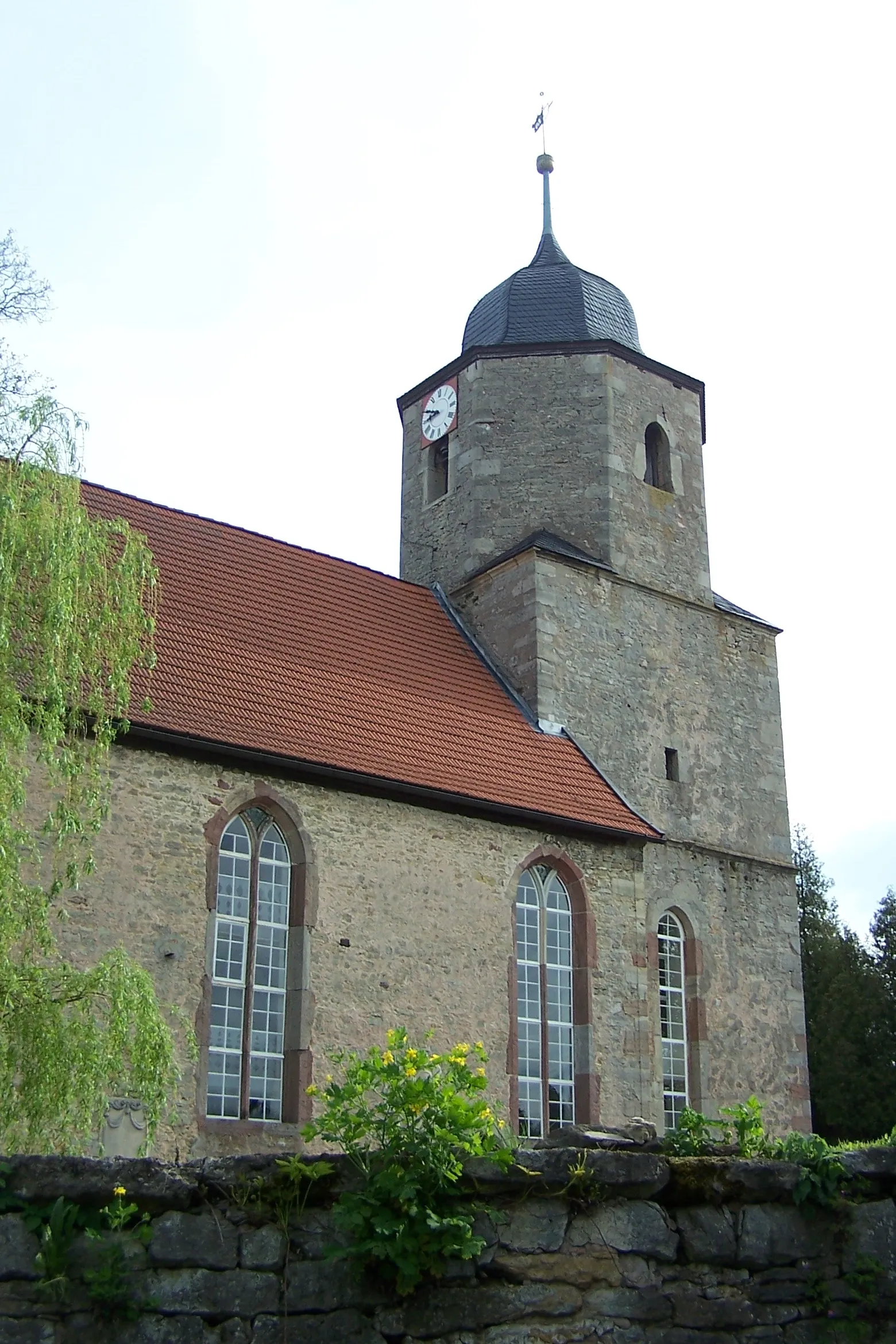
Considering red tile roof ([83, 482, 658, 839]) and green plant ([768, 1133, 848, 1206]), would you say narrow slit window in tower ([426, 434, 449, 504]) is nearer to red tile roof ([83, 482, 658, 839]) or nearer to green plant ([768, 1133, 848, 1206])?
red tile roof ([83, 482, 658, 839])

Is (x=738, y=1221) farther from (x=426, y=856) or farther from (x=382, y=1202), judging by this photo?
(x=426, y=856)

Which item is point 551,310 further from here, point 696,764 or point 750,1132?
point 750,1132

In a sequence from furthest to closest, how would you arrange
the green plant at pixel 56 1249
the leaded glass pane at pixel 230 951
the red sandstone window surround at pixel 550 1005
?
the red sandstone window surround at pixel 550 1005 < the leaded glass pane at pixel 230 951 < the green plant at pixel 56 1249

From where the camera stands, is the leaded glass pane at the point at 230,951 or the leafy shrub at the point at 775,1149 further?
the leaded glass pane at the point at 230,951

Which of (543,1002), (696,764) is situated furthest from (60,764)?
(696,764)

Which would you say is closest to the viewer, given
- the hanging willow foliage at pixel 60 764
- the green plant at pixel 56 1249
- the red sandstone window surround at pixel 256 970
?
the green plant at pixel 56 1249

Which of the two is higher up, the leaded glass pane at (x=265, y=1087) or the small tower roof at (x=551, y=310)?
the small tower roof at (x=551, y=310)

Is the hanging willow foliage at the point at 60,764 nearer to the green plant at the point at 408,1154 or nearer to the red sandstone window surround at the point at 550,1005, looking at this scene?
the green plant at the point at 408,1154

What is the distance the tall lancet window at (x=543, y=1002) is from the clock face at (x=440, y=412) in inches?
301

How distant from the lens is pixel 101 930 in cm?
1123

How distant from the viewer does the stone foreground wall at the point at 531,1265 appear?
5.13 metres

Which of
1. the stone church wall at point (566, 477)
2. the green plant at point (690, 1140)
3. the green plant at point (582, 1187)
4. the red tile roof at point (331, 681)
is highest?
the stone church wall at point (566, 477)

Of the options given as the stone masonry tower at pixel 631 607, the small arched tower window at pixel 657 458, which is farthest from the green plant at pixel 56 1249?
the small arched tower window at pixel 657 458

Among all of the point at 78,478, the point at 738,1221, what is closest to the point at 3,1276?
the point at 738,1221
